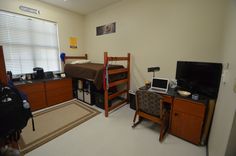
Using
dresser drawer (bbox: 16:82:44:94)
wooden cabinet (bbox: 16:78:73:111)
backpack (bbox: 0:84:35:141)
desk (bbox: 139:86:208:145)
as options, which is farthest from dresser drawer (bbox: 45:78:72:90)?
desk (bbox: 139:86:208:145)

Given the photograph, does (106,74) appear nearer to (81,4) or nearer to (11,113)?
(11,113)

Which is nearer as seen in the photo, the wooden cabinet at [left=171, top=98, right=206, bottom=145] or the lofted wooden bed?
the wooden cabinet at [left=171, top=98, right=206, bottom=145]

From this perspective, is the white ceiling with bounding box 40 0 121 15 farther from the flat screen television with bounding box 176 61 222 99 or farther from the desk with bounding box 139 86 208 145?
the desk with bounding box 139 86 208 145

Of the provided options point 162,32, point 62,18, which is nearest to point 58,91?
point 62,18

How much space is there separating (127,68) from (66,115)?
1.87 meters

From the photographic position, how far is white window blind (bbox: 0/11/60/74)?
2.65m

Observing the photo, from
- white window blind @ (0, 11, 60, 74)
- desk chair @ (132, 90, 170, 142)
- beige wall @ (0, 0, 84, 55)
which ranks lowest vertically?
desk chair @ (132, 90, 170, 142)

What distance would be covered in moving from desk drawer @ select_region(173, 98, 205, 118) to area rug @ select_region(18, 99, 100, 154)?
175cm

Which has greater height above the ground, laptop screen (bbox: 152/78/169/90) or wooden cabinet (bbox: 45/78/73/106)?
laptop screen (bbox: 152/78/169/90)

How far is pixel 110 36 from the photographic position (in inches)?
133

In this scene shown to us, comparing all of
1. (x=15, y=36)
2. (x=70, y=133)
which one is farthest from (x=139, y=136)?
(x=15, y=36)

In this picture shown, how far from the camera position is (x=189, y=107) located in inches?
68.3

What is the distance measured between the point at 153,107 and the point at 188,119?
54 centimetres

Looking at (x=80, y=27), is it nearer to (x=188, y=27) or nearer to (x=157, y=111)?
(x=188, y=27)
